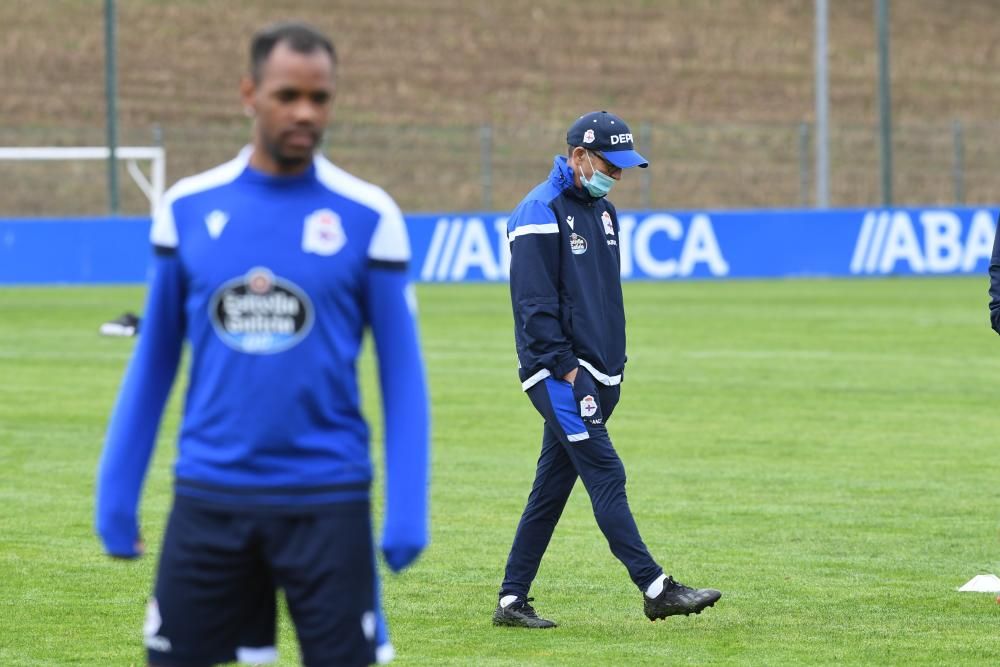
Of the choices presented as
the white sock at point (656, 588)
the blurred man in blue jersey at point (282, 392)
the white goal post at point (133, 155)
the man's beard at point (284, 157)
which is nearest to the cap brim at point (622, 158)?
the white sock at point (656, 588)

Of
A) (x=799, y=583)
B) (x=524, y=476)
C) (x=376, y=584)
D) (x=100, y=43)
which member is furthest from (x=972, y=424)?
(x=100, y=43)

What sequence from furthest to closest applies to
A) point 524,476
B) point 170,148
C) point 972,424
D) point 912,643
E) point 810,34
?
point 810,34
point 170,148
point 972,424
point 524,476
point 912,643

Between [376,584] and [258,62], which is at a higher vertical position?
[258,62]

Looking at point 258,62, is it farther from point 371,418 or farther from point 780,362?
point 780,362

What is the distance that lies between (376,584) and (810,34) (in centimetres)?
6489

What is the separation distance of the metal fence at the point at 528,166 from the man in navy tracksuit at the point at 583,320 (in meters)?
37.7

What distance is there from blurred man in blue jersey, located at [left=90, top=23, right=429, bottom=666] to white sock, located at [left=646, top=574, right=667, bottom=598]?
11.4ft

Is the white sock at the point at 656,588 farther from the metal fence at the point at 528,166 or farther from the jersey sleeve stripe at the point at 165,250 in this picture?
the metal fence at the point at 528,166

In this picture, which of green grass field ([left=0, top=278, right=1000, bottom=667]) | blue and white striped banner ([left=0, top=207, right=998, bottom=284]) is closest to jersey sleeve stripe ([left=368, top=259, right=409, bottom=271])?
green grass field ([left=0, top=278, right=1000, bottom=667])

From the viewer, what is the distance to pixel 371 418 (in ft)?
51.8

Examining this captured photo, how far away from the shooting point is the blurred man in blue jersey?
4.49m

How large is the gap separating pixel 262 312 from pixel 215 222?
244 mm

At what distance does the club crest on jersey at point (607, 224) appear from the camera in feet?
26.9

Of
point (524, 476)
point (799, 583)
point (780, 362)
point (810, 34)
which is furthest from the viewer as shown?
point (810, 34)
